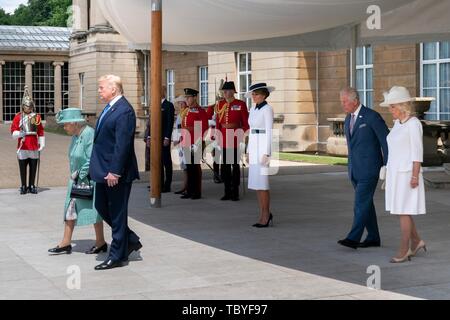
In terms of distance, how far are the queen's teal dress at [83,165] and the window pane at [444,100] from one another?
50.7 ft

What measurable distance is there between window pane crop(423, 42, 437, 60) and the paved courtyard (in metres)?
9.60

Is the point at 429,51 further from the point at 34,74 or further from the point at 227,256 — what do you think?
the point at 34,74

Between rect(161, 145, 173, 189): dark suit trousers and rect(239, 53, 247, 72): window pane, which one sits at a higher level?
rect(239, 53, 247, 72): window pane

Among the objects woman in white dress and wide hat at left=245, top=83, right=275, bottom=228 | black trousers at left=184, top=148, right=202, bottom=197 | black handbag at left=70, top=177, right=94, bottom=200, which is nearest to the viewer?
black handbag at left=70, top=177, right=94, bottom=200

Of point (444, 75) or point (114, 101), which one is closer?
point (114, 101)

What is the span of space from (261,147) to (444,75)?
43.3 feet

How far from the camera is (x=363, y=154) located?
8.84 m

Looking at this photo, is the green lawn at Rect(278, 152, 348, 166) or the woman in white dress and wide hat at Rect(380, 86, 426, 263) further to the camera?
the green lawn at Rect(278, 152, 348, 166)

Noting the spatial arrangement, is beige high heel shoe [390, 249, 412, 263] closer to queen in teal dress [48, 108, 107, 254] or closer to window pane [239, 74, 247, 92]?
queen in teal dress [48, 108, 107, 254]

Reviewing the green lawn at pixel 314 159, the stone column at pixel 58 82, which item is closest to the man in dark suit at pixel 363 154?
the green lawn at pixel 314 159

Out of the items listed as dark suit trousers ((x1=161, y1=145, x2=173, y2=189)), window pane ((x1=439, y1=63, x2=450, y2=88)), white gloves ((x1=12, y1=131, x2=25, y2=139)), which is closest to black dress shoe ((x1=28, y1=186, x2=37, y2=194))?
white gloves ((x1=12, y1=131, x2=25, y2=139))

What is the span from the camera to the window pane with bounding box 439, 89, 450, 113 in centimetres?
2195

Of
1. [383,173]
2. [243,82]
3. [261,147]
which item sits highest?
[243,82]

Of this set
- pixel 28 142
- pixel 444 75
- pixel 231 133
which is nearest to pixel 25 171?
pixel 28 142
